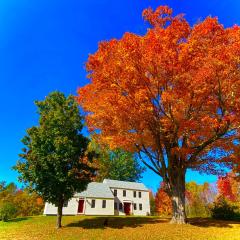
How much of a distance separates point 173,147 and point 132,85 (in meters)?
6.80

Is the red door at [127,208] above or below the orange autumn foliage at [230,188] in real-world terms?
below

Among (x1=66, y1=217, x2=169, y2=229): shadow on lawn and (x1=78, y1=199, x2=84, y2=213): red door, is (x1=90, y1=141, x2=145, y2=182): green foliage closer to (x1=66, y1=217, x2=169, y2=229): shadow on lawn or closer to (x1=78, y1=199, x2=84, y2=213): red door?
(x1=78, y1=199, x2=84, y2=213): red door

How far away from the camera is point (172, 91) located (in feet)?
53.8

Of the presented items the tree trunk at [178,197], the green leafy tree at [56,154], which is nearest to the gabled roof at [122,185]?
the green leafy tree at [56,154]

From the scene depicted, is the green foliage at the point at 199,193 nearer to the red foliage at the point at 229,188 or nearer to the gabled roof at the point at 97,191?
the red foliage at the point at 229,188

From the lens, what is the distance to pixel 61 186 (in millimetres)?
20312

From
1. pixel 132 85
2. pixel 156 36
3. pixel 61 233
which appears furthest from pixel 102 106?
pixel 61 233

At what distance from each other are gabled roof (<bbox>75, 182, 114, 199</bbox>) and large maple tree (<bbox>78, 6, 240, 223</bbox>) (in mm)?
26083

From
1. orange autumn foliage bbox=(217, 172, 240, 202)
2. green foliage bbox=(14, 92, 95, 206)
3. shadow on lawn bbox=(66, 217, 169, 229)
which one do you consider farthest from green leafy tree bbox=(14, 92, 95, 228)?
orange autumn foliage bbox=(217, 172, 240, 202)

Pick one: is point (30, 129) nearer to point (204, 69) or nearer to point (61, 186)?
point (61, 186)

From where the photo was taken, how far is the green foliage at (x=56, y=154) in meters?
20.0

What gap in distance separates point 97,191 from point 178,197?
27868mm

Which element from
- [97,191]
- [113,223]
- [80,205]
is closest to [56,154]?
[113,223]

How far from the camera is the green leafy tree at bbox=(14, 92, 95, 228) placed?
20.0m
